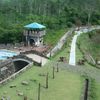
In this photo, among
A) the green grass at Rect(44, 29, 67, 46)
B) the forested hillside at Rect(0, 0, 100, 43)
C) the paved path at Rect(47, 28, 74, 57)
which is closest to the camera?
the paved path at Rect(47, 28, 74, 57)

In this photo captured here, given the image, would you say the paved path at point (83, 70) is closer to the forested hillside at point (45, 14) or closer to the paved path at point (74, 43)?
the paved path at point (74, 43)

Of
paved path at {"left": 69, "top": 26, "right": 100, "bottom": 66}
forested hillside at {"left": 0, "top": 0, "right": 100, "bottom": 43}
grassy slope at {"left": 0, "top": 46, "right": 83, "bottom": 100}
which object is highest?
forested hillside at {"left": 0, "top": 0, "right": 100, "bottom": 43}

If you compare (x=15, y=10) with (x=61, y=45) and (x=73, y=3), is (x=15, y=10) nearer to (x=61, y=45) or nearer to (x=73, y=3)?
(x=73, y=3)

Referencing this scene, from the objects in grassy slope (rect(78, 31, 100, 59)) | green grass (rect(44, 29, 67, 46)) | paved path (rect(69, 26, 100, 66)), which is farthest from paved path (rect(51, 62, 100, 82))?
grassy slope (rect(78, 31, 100, 59))

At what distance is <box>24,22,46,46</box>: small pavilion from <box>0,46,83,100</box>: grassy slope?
2015cm

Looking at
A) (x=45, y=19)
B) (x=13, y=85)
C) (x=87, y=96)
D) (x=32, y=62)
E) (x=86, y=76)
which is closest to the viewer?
(x=87, y=96)

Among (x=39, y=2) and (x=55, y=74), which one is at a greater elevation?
(x=39, y=2)

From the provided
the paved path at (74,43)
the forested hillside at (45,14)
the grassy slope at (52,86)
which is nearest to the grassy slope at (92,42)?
the paved path at (74,43)

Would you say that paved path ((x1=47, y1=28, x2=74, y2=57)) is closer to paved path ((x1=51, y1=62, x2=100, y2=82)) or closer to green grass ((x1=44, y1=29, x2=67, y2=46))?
green grass ((x1=44, y1=29, x2=67, y2=46))

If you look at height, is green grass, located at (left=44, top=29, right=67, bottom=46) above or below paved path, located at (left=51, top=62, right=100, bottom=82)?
above

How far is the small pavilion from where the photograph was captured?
66562 millimetres

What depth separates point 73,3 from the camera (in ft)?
345

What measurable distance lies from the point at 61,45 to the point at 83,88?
23.2 metres

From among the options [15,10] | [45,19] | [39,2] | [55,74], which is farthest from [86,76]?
[39,2]
